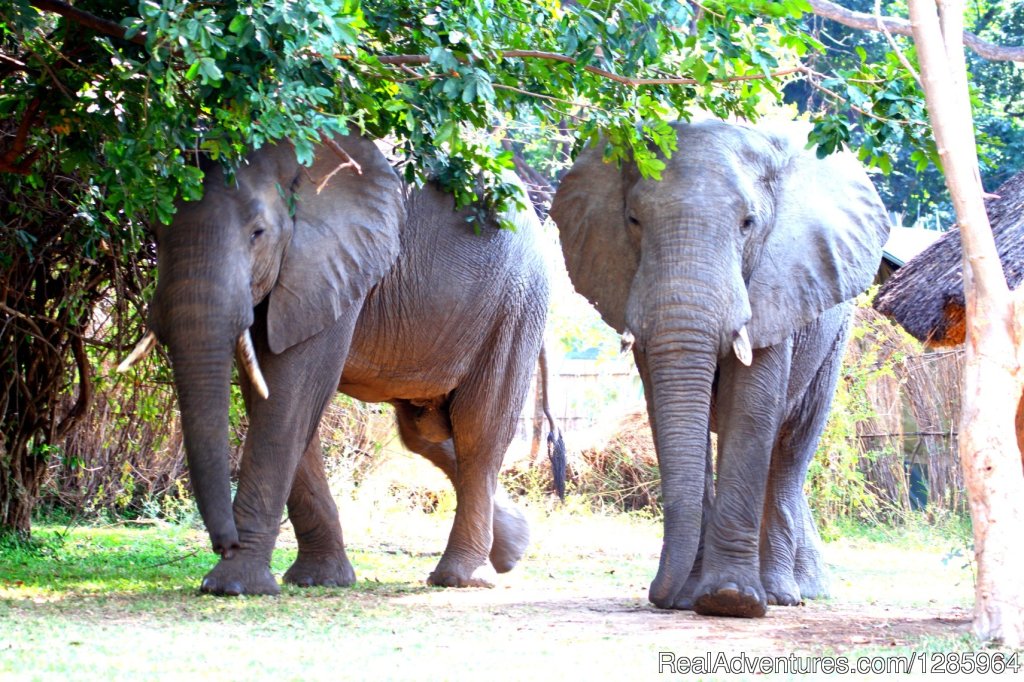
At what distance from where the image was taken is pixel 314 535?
8.67 meters

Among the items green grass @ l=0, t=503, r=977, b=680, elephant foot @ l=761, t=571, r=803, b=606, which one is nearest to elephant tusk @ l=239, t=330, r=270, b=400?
green grass @ l=0, t=503, r=977, b=680

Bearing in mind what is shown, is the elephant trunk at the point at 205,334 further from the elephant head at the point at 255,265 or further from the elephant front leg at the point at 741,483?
the elephant front leg at the point at 741,483

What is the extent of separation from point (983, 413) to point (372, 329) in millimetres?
4157

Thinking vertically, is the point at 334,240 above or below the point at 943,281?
below

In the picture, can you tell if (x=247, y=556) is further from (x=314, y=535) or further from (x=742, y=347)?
(x=742, y=347)

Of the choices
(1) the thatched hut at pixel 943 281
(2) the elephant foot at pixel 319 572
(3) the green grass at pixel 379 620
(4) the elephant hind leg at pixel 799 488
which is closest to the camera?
(3) the green grass at pixel 379 620

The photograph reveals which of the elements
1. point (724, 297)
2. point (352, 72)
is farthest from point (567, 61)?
point (724, 297)

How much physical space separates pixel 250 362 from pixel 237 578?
1.11 m

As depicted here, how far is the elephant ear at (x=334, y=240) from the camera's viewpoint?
25.1ft

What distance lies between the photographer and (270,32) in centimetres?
595

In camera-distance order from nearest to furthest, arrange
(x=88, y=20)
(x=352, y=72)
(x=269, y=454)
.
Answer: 1. (x=88, y=20)
2. (x=352, y=72)
3. (x=269, y=454)

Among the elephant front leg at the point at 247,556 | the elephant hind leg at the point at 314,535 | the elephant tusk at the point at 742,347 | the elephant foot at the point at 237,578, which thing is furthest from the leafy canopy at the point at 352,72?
the elephant hind leg at the point at 314,535

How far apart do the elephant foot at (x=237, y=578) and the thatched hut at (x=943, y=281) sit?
3.98 metres

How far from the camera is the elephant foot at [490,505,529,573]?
33.9 feet
